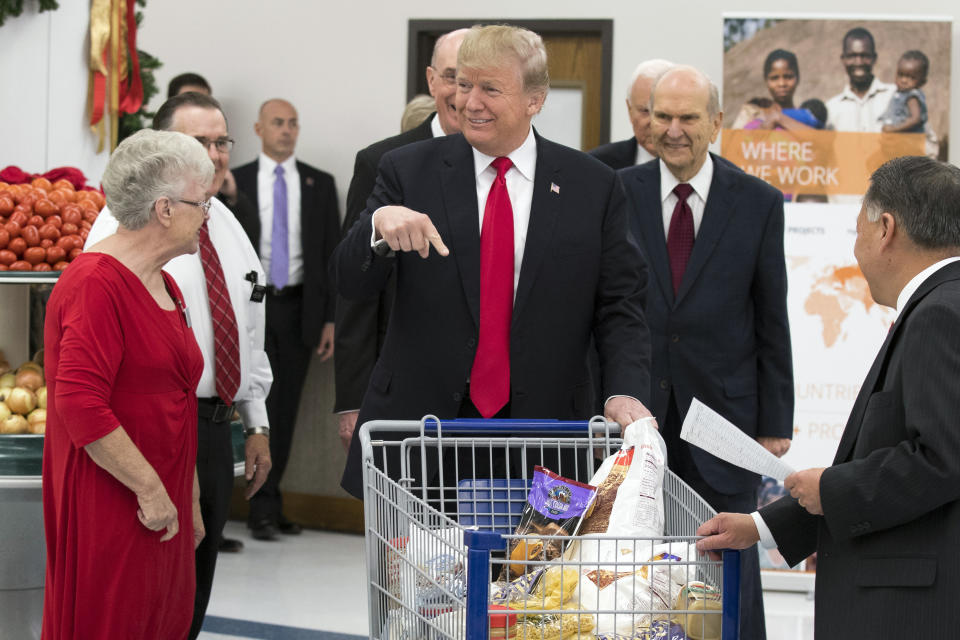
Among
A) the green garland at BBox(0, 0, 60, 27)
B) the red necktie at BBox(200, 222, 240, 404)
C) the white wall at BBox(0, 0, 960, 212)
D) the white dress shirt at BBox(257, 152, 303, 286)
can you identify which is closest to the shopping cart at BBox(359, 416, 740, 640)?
the red necktie at BBox(200, 222, 240, 404)

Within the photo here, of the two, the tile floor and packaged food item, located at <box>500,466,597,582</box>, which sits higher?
packaged food item, located at <box>500,466,597,582</box>

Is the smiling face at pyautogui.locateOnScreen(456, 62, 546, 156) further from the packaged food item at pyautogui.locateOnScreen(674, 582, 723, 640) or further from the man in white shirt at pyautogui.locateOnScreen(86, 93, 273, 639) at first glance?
the packaged food item at pyautogui.locateOnScreen(674, 582, 723, 640)

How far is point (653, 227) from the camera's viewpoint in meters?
3.36

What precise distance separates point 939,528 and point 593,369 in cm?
148

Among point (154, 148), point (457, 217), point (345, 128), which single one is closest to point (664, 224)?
point (457, 217)

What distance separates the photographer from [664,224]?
3389 millimetres

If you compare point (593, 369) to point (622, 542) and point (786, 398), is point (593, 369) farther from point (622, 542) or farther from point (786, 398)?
point (622, 542)

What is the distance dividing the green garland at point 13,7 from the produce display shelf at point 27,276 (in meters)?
1.27

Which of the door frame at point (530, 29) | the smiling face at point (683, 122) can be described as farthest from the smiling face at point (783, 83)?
the smiling face at point (683, 122)

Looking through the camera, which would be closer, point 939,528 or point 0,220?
point 939,528

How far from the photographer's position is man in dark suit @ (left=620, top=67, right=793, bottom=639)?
329cm

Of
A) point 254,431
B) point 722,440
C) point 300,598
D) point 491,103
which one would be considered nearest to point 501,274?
point 491,103

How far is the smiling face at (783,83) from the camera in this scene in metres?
5.23

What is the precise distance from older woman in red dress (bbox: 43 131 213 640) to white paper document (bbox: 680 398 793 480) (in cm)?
123
